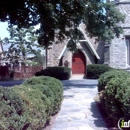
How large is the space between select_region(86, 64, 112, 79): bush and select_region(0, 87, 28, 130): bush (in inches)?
782

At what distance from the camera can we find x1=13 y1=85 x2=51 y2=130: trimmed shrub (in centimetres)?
541

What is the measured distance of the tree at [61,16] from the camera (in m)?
15.6

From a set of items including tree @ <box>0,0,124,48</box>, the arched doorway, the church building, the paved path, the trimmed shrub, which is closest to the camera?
the trimmed shrub

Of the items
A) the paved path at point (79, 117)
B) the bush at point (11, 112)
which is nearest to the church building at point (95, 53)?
the paved path at point (79, 117)

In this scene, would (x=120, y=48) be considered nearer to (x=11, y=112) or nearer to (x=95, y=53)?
(x=95, y=53)

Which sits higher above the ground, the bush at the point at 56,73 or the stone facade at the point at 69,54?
the stone facade at the point at 69,54

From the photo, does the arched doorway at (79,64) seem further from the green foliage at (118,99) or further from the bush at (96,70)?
the green foliage at (118,99)

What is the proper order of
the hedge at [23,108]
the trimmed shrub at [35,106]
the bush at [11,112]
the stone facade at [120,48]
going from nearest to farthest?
1. the bush at [11,112]
2. the hedge at [23,108]
3. the trimmed shrub at [35,106]
4. the stone facade at [120,48]

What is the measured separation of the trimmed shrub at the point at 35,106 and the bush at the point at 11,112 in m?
0.30

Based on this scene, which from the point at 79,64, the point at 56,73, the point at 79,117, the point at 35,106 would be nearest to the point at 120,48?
the point at 79,64

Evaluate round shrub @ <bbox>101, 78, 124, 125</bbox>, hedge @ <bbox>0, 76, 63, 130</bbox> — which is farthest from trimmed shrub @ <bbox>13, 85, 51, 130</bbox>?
round shrub @ <bbox>101, 78, 124, 125</bbox>

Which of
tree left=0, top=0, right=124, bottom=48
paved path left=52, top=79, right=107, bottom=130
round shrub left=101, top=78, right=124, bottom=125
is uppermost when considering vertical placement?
tree left=0, top=0, right=124, bottom=48

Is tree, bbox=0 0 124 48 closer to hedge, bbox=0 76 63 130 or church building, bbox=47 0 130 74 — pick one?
church building, bbox=47 0 130 74

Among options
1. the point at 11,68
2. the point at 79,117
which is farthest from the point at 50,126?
the point at 11,68
